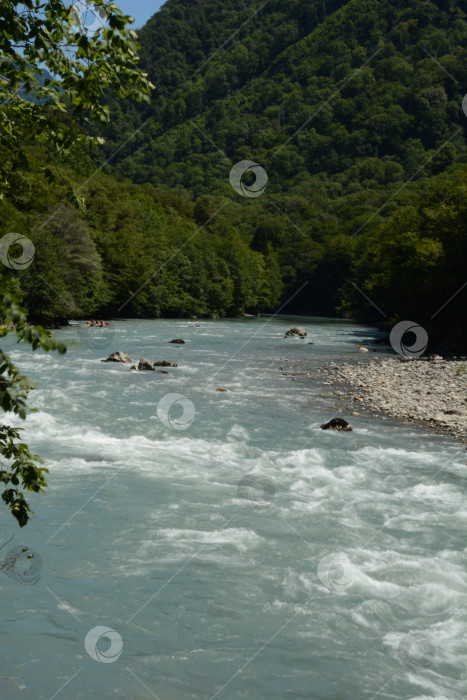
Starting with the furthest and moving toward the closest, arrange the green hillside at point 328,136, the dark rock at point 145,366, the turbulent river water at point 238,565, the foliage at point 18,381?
1. the green hillside at point 328,136
2. the dark rock at point 145,366
3. the turbulent river water at point 238,565
4. the foliage at point 18,381

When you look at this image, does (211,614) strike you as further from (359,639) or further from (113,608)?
(359,639)

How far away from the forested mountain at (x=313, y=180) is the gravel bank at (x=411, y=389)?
9172 mm

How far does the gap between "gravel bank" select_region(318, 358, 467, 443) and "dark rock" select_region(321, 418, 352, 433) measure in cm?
251

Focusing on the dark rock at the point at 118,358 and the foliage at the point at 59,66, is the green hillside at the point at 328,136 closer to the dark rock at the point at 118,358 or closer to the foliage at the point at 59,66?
the dark rock at the point at 118,358

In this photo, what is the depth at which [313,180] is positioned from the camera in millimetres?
140125

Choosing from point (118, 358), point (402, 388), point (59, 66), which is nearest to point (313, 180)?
point (118, 358)

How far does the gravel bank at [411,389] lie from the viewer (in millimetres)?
18547

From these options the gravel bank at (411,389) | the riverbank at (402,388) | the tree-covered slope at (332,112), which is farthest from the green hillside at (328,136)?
the gravel bank at (411,389)

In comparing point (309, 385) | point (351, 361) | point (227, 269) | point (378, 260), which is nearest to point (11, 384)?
point (309, 385)

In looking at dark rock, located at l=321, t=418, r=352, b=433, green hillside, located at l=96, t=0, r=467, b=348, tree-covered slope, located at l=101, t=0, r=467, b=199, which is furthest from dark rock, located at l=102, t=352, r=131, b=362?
tree-covered slope, located at l=101, t=0, r=467, b=199

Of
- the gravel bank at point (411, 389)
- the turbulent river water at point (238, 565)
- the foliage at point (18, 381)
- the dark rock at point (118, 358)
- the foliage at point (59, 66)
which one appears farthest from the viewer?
the dark rock at point (118, 358)

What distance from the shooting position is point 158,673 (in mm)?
6262

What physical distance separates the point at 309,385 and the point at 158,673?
18.4 m

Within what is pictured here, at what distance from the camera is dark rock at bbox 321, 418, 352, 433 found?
16.5 m
